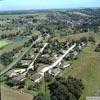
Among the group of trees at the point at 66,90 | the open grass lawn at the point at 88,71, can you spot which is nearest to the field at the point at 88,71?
the open grass lawn at the point at 88,71

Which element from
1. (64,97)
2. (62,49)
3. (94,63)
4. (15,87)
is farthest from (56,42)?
(64,97)

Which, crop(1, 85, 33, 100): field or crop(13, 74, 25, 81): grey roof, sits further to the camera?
crop(13, 74, 25, 81): grey roof

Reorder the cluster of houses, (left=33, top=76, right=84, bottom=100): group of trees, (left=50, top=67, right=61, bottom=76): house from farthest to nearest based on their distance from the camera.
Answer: (left=50, top=67, right=61, bottom=76): house → the cluster of houses → (left=33, top=76, right=84, bottom=100): group of trees

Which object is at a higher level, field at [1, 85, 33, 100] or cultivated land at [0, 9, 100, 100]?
cultivated land at [0, 9, 100, 100]

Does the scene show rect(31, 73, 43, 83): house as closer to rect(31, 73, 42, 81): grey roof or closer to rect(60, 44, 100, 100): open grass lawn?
rect(31, 73, 42, 81): grey roof

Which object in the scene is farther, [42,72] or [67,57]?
[67,57]

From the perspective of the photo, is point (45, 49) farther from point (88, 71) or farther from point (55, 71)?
point (88, 71)

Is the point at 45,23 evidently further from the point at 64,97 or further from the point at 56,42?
the point at 64,97

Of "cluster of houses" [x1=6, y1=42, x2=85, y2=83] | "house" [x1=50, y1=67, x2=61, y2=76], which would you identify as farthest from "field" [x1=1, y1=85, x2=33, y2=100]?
"house" [x1=50, y1=67, x2=61, y2=76]
